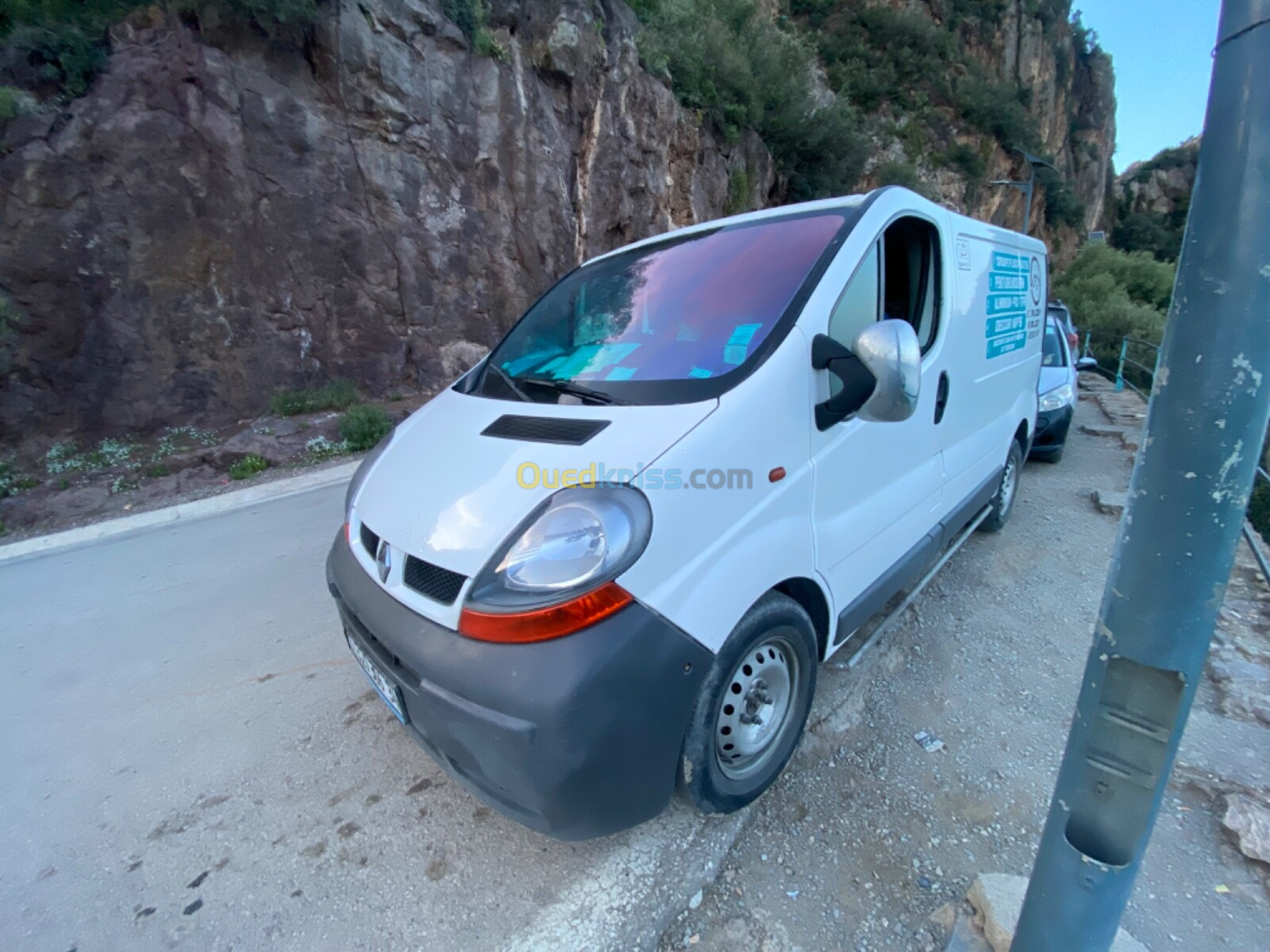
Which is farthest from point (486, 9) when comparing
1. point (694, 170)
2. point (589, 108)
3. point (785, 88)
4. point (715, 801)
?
point (715, 801)

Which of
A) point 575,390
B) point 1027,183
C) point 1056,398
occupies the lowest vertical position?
point 1056,398

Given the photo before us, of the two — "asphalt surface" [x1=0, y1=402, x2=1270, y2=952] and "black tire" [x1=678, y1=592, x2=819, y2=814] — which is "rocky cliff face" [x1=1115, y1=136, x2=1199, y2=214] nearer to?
"asphalt surface" [x1=0, y1=402, x2=1270, y2=952]

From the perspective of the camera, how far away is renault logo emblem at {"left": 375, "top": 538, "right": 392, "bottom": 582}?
5.90 ft

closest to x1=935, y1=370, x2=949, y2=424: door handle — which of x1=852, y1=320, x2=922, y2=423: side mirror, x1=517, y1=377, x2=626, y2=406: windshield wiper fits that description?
x1=852, y1=320, x2=922, y2=423: side mirror

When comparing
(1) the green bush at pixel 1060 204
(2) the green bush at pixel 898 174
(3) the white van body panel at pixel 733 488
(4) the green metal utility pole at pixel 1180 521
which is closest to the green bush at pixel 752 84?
(2) the green bush at pixel 898 174

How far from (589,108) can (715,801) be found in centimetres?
1350

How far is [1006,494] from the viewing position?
13.9ft

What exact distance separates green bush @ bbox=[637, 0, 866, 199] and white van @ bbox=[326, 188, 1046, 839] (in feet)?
45.3

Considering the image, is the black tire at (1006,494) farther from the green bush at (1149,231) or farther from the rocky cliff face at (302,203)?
the green bush at (1149,231)

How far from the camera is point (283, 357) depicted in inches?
343

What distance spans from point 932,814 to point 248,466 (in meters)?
7.65

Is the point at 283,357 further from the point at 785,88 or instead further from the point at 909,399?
the point at 785,88

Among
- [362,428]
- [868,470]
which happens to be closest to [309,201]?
[362,428]

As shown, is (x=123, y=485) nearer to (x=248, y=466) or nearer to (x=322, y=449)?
(x=248, y=466)
